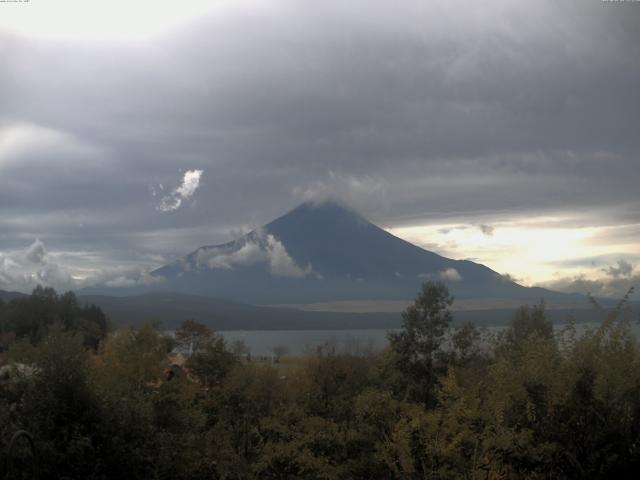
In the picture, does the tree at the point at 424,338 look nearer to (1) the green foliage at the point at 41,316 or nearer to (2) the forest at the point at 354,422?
(2) the forest at the point at 354,422

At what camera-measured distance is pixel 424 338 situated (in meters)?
36.6

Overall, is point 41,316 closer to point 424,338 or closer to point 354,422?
point 424,338

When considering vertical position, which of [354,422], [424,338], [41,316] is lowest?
[354,422]

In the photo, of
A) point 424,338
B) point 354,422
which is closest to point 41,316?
point 424,338

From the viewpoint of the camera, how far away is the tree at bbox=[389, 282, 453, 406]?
35.8 meters

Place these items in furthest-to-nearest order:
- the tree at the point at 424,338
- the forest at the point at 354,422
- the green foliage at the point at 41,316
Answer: the green foliage at the point at 41,316
the tree at the point at 424,338
the forest at the point at 354,422

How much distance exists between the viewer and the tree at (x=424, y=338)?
3584 cm

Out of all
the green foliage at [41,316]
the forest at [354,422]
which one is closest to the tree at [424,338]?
the forest at [354,422]

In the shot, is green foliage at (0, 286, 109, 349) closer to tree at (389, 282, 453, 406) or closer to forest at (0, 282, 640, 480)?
tree at (389, 282, 453, 406)

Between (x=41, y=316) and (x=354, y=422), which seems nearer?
(x=354, y=422)

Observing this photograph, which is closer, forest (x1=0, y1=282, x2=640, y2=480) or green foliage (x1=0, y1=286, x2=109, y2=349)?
forest (x1=0, y1=282, x2=640, y2=480)

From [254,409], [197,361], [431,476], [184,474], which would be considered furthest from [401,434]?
[197,361]

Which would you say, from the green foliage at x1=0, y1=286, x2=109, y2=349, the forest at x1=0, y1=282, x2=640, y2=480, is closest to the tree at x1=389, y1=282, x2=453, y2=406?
the forest at x1=0, y1=282, x2=640, y2=480

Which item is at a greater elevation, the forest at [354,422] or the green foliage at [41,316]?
the green foliage at [41,316]
